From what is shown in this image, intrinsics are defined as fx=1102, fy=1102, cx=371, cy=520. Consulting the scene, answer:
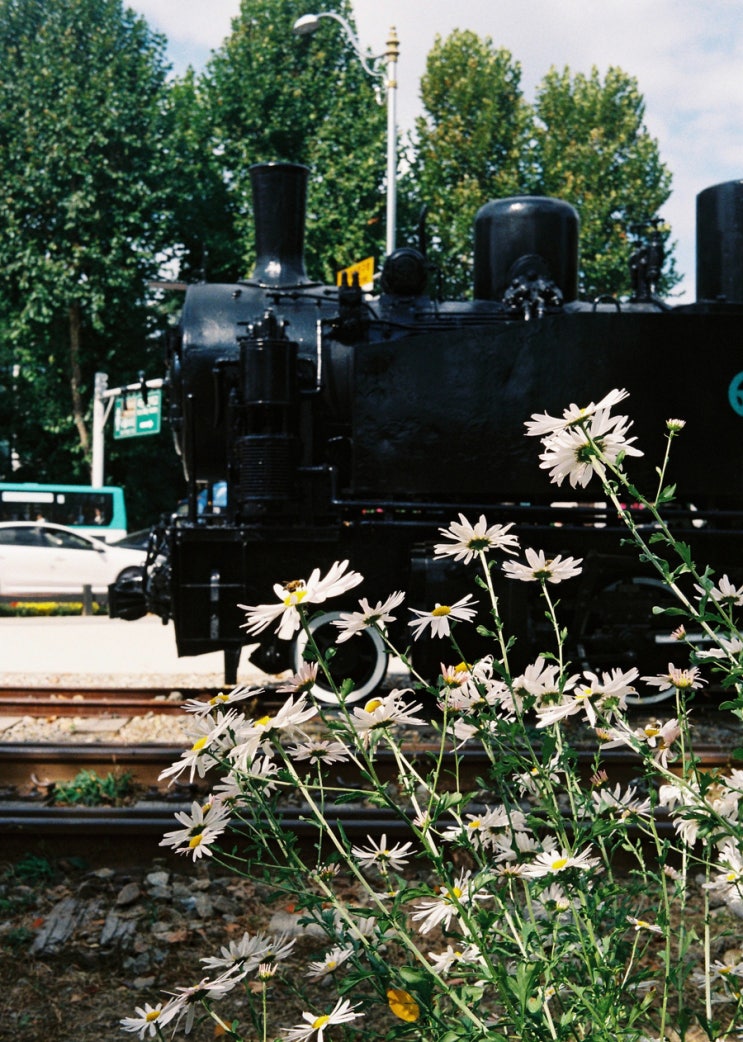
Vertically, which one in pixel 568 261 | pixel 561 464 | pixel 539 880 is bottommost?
pixel 539 880

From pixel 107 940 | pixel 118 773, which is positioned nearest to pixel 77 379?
pixel 118 773

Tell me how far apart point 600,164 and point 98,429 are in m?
16.3

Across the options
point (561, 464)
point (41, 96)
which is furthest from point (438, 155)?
point (561, 464)

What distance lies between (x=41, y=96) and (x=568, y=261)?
1988cm

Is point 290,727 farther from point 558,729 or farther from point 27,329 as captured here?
point 27,329

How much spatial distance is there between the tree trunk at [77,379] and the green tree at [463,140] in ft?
29.0

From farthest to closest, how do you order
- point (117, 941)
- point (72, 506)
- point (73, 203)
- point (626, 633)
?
point (73, 203) < point (72, 506) < point (626, 633) < point (117, 941)

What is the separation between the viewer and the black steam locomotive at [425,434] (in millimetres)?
6367

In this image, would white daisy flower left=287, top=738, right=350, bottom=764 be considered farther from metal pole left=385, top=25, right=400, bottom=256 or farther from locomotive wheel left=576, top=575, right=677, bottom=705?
metal pole left=385, top=25, right=400, bottom=256

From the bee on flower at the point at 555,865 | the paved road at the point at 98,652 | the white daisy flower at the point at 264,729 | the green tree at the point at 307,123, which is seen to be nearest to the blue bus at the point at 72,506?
the green tree at the point at 307,123

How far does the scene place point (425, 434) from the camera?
6.66m

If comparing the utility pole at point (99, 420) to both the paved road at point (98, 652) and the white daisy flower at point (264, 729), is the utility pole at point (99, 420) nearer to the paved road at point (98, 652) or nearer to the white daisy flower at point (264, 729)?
the paved road at point (98, 652)

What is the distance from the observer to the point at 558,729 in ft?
5.23

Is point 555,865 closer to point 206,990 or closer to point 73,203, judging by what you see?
point 206,990
